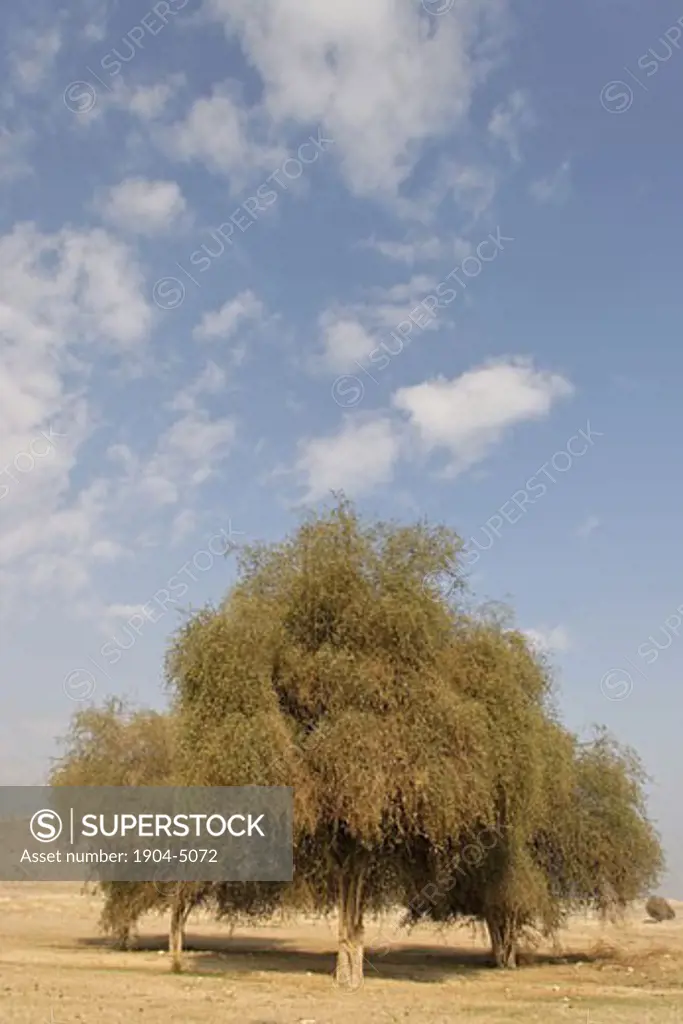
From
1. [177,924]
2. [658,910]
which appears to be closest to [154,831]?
[177,924]

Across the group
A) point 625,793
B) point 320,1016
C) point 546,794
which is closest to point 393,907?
point 546,794

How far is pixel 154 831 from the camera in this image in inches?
1355

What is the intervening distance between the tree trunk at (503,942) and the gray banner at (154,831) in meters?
13.4

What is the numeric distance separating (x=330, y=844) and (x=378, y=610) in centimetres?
668

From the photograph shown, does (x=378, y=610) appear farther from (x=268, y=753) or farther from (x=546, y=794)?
(x=546, y=794)

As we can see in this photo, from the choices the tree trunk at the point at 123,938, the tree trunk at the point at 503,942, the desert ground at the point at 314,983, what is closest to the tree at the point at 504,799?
the tree trunk at the point at 503,942

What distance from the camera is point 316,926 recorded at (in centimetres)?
7144

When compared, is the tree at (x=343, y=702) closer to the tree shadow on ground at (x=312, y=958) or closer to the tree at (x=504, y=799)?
the tree at (x=504, y=799)

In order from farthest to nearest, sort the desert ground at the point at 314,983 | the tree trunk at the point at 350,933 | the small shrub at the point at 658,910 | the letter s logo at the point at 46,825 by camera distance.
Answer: the small shrub at the point at 658,910 < the letter s logo at the point at 46,825 < the tree trunk at the point at 350,933 < the desert ground at the point at 314,983

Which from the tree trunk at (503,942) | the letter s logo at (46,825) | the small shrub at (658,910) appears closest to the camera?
the tree trunk at (503,942)

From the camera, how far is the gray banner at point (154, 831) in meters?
25.2

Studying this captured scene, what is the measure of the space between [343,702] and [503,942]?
19.7 m

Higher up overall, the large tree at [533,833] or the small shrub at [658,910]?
the large tree at [533,833]

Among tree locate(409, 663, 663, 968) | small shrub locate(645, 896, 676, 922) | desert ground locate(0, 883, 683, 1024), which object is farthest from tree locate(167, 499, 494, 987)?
small shrub locate(645, 896, 676, 922)
